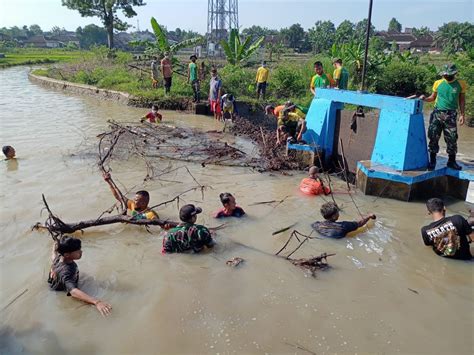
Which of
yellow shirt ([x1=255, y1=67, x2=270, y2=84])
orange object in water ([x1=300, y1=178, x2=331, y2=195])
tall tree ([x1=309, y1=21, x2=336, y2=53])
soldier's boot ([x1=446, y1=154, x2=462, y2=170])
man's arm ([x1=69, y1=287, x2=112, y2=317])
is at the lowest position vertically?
man's arm ([x1=69, y1=287, x2=112, y2=317])

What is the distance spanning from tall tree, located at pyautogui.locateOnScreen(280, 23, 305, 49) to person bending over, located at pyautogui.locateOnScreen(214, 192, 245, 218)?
74.9 m

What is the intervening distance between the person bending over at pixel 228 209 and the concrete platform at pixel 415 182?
2.70 m

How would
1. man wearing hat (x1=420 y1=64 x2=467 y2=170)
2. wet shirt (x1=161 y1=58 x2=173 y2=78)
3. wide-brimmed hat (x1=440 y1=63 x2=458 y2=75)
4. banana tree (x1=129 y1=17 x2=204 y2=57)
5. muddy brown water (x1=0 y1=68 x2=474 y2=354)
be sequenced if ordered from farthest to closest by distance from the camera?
banana tree (x1=129 y1=17 x2=204 y2=57) → wet shirt (x1=161 y1=58 x2=173 y2=78) → man wearing hat (x1=420 y1=64 x2=467 y2=170) → wide-brimmed hat (x1=440 y1=63 x2=458 y2=75) → muddy brown water (x1=0 y1=68 x2=474 y2=354)

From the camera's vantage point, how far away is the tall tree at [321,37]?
203 ft

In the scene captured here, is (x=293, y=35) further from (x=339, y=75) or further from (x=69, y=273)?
(x=69, y=273)

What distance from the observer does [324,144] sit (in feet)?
31.4

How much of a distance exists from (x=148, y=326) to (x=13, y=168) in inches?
267

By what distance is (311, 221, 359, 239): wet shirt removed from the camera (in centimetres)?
602

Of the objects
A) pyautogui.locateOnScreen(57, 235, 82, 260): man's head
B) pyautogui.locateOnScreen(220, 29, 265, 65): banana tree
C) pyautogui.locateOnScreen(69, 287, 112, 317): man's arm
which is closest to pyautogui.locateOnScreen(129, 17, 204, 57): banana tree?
pyautogui.locateOnScreen(220, 29, 265, 65): banana tree

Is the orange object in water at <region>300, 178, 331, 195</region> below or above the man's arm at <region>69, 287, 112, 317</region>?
above

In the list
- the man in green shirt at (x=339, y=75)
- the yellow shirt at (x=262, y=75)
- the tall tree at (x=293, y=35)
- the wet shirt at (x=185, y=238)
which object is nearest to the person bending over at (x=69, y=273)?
the wet shirt at (x=185, y=238)

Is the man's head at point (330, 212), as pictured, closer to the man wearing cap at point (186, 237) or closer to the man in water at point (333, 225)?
the man in water at point (333, 225)

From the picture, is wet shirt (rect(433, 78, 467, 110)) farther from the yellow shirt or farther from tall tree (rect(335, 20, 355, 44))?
tall tree (rect(335, 20, 355, 44))

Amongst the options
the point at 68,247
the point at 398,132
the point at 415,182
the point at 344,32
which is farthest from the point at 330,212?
the point at 344,32
